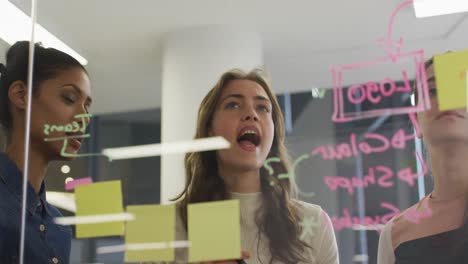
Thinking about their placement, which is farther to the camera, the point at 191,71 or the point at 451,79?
the point at 191,71

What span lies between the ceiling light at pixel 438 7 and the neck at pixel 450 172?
0.25 meters

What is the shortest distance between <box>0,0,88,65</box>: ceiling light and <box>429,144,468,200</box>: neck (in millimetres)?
788

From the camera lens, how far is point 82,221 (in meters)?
1.10

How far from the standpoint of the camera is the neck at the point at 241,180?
99 centimetres

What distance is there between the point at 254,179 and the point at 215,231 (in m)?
0.12

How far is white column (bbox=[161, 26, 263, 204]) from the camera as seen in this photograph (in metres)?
1.04

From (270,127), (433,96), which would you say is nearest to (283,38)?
(270,127)

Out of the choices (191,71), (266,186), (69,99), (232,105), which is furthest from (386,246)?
(69,99)

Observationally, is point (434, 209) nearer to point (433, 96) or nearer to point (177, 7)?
point (433, 96)

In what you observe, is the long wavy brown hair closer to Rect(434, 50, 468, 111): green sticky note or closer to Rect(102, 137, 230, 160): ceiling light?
Rect(102, 137, 230, 160): ceiling light

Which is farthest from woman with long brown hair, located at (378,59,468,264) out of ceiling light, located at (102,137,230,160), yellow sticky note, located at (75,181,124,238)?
yellow sticky note, located at (75,181,124,238)

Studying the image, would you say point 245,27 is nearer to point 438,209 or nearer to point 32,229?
point 438,209

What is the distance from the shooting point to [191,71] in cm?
107

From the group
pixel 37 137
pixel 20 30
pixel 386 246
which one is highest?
pixel 20 30
